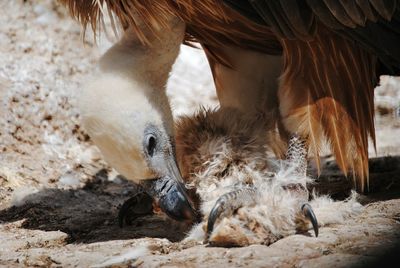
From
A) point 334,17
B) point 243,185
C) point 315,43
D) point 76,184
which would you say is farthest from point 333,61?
point 76,184

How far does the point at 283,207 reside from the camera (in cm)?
405

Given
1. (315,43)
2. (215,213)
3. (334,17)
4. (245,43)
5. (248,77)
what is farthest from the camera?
(248,77)

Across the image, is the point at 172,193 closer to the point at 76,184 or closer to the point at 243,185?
the point at 243,185

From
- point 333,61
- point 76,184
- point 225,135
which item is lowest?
point 76,184

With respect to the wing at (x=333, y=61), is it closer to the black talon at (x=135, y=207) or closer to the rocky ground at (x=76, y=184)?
the rocky ground at (x=76, y=184)

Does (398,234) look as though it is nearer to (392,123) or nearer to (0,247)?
(0,247)

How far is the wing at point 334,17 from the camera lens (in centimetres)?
405

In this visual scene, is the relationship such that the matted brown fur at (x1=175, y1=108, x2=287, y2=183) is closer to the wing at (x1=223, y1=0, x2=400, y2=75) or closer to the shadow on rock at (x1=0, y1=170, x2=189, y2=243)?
the shadow on rock at (x1=0, y1=170, x2=189, y2=243)

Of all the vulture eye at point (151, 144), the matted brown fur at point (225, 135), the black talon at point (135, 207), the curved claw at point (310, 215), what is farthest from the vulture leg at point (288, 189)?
the black talon at point (135, 207)

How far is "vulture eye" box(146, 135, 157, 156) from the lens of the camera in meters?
4.05

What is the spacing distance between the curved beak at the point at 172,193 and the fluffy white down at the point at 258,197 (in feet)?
0.41

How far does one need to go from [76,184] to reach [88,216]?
2.05ft

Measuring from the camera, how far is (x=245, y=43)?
4.73m

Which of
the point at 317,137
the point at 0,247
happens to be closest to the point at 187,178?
the point at 317,137
